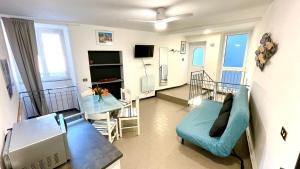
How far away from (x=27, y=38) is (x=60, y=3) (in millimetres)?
1450

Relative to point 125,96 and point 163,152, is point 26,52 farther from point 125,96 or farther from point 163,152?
point 163,152

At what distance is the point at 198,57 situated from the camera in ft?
20.4

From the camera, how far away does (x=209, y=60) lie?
5512 mm

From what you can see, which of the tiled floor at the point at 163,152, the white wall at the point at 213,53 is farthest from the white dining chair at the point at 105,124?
the white wall at the point at 213,53

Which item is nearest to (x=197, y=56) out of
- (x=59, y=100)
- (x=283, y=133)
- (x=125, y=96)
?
(x=125, y=96)

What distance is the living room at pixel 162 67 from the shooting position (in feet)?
4.62

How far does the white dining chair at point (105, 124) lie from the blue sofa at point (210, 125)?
1.22 metres

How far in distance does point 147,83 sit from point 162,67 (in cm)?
99

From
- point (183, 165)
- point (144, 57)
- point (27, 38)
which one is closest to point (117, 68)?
point (144, 57)

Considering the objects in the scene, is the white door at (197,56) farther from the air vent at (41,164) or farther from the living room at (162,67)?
the air vent at (41,164)

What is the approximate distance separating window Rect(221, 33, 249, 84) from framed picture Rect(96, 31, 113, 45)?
425 cm

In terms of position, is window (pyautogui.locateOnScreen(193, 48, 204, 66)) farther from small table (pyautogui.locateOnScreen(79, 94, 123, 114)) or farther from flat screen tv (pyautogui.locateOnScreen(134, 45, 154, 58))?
small table (pyautogui.locateOnScreen(79, 94, 123, 114))

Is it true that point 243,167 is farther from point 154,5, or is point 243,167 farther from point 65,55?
point 65,55

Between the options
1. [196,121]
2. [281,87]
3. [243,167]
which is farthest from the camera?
[196,121]
